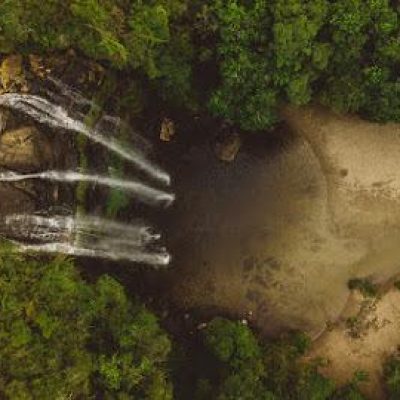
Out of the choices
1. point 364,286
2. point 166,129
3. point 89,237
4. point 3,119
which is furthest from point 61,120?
point 364,286

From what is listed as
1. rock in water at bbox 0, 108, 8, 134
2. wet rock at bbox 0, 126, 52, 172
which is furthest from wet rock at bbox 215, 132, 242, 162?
rock in water at bbox 0, 108, 8, 134

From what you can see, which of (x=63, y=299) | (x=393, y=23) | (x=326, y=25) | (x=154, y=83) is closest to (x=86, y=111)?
(x=154, y=83)

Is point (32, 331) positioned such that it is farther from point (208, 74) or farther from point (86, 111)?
point (208, 74)

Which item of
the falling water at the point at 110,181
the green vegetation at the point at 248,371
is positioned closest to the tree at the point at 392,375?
the green vegetation at the point at 248,371

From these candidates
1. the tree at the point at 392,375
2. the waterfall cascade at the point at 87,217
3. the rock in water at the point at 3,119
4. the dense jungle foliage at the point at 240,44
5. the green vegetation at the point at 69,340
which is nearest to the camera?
Answer: the green vegetation at the point at 69,340

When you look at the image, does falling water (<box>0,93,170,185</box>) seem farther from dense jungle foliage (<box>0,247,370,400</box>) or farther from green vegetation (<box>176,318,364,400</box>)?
green vegetation (<box>176,318,364,400</box>)

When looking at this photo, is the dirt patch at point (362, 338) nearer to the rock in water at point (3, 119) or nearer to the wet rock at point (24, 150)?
the wet rock at point (24, 150)
